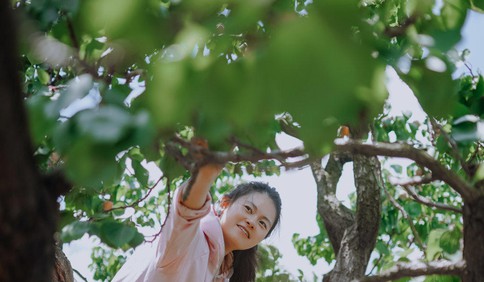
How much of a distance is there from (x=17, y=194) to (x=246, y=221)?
2.07m

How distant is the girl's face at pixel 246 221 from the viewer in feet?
9.44

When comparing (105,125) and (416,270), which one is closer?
(105,125)

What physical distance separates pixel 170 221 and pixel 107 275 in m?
5.42

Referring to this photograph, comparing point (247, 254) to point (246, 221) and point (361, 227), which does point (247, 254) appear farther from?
point (361, 227)

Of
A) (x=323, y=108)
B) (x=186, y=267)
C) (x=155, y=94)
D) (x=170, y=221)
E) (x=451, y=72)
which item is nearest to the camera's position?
(x=323, y=108)

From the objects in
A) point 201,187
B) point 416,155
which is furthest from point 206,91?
point 201,187

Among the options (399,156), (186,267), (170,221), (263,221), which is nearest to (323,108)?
(399,156)

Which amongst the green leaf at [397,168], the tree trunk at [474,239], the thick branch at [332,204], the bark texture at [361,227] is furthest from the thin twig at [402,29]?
the green leaf at [397,168]

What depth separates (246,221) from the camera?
2.93 metres

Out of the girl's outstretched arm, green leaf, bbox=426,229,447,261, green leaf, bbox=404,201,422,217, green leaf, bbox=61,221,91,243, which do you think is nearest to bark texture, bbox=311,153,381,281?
green leaf, bbox=426,229,447,261

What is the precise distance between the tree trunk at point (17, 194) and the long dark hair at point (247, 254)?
81.7 inches

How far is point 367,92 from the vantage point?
724 mm

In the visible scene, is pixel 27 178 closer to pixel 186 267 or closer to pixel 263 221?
pixel 186 267

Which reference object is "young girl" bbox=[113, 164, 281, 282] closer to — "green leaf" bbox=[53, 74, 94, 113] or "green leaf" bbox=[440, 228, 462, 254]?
"green leaf" bbox=[440, 228, 462, 254]
